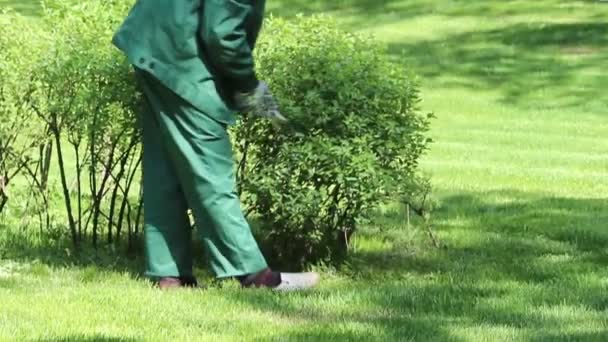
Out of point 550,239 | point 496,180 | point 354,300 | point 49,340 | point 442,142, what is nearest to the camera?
point 49,340

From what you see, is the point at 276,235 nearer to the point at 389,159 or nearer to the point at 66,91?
the point at 389,159

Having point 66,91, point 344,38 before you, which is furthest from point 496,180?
point 66,91

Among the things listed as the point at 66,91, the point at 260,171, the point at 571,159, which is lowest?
the point at 571,159

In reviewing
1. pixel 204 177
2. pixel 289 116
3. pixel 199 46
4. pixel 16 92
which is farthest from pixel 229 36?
pixel 16 92

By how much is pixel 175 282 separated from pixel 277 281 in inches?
19.4

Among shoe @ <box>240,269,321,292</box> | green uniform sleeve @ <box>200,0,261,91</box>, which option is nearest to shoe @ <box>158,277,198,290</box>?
shoe @ <box>240,269,321,292</box>

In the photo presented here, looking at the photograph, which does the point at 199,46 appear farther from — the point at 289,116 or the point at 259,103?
the point at 289,116

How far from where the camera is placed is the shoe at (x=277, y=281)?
6164mm

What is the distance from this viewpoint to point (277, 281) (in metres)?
6.24

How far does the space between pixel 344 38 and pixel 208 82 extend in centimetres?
129

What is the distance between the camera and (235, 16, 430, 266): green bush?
6641 mm

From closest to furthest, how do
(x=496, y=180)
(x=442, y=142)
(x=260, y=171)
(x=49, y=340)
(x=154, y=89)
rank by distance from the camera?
(x=49, y=340)
(x=154, y=89)
(x=260, y=171)
(x=496, y=180)
(x=442, y=142)

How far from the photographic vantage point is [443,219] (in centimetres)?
887

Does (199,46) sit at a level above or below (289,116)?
above
